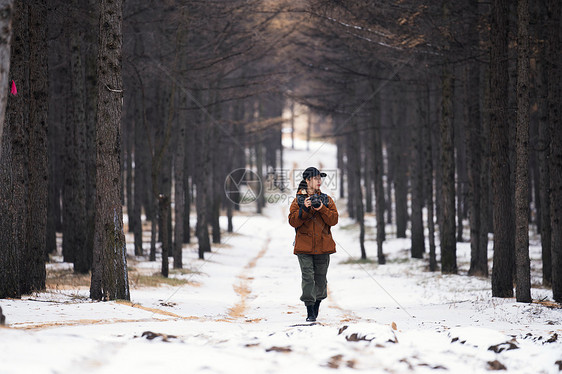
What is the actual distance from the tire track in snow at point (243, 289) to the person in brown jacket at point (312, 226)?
4.72ft

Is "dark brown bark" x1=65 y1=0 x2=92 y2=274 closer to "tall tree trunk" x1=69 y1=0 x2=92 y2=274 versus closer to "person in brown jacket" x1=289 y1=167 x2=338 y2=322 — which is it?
"tall tree trunk" x1=69 y1=0 x2=92 y2=274

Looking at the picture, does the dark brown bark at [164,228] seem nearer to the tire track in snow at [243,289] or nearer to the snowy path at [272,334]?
the snowy path at [272,334]

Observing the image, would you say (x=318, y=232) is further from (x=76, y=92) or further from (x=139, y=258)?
(x=139, y=258)

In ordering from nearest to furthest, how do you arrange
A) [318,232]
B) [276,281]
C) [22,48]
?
1. [318,232]
2. [22,48]
3. [276,281]

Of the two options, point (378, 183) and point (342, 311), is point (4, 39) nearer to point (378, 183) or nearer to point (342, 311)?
point (342, 311)

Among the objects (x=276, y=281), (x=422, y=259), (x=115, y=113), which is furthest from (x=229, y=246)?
(x=115, y=113)

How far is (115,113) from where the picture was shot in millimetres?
9914

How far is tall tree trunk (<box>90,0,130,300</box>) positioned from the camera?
384 inches

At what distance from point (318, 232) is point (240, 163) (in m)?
→ 37.2

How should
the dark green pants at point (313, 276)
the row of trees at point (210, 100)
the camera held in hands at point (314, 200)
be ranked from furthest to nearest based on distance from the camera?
1. the row of trees at point (210, 100)
2. the dark green pants at point (313, 276)
3. the camera held in hands at point (314, 200)

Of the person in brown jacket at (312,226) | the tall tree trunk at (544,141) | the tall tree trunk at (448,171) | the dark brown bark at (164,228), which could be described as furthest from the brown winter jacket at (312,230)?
the tall tree trunk at (448,171)

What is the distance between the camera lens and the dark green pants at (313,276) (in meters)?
8.16

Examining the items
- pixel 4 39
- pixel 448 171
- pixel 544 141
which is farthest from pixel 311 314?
pixel 448 171

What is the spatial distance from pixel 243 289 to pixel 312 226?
7.91 metres
